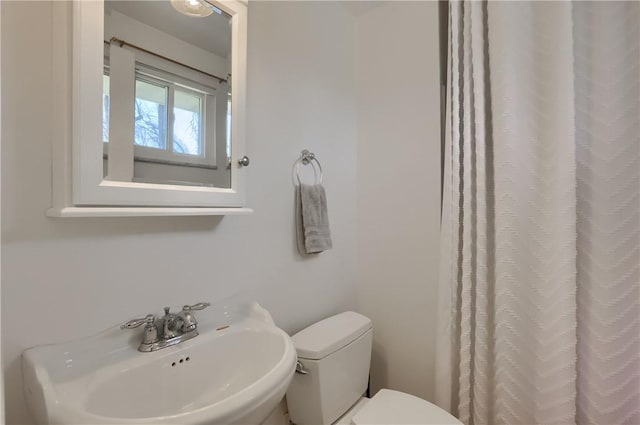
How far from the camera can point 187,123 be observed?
3.22ft

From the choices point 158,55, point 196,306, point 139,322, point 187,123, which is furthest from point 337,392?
point 158,55

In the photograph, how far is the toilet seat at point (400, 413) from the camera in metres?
1.08

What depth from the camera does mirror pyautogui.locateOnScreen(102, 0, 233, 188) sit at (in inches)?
32.0

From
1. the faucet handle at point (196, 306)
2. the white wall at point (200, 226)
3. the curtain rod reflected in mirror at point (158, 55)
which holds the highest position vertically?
the curtain rod reflected in mirror at point (158, 55)

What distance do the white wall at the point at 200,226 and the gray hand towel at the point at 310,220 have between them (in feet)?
0.15

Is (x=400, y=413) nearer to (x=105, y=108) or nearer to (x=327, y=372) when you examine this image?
(x=327, y=372)

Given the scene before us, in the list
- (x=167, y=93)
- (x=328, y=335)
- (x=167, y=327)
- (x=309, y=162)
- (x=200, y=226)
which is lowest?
(x=328, y=335)

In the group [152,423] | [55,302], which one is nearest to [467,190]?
[152,423]

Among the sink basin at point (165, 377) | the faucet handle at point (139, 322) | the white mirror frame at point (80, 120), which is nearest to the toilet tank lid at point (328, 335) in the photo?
the sink basin at point (165, 377)

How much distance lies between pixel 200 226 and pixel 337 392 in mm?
825

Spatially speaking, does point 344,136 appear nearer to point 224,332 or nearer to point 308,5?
point 308,5

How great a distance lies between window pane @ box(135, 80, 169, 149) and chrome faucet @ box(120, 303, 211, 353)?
49cm

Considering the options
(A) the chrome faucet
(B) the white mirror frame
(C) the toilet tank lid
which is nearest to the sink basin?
(A) the chrome faucet

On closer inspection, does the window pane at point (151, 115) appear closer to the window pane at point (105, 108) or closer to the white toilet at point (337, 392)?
the window pane at point (105, 108)
